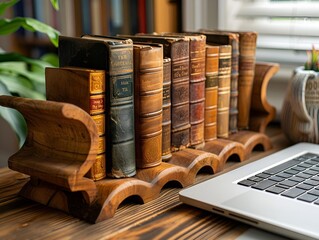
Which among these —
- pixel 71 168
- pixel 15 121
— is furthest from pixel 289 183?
pixel 15 121

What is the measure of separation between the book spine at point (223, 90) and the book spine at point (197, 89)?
0.07 metres

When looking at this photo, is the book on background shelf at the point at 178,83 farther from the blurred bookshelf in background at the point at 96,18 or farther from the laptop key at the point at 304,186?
the blurred bookshelf in background at the point at 96,18

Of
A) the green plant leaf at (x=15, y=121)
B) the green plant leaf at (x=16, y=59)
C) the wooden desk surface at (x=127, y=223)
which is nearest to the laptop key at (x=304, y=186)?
the wooden desk surface at (x=127, y=223)

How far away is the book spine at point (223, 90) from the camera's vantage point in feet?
3.20

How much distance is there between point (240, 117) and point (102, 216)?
0.46 m

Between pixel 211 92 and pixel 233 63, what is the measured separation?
0.31ft

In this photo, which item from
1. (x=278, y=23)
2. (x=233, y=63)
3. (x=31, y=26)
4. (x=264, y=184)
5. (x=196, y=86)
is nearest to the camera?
(x=264, y=184)

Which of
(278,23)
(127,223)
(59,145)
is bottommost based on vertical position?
(127,223)

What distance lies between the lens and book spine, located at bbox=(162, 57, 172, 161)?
843mm

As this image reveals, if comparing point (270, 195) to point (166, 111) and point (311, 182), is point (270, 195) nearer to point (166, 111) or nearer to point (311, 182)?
point (311, 182)

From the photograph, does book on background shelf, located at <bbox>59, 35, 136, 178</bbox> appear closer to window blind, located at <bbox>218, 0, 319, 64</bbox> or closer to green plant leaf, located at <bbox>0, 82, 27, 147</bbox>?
green plant leaf, located at <bbox>0, 82, 27, 147</bbox>

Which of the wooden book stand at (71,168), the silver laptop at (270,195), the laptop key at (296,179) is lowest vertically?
the silver laptop at (270,195)

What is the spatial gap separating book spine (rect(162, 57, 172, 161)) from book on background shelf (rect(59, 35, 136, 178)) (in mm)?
89

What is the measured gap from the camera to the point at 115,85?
745mm
